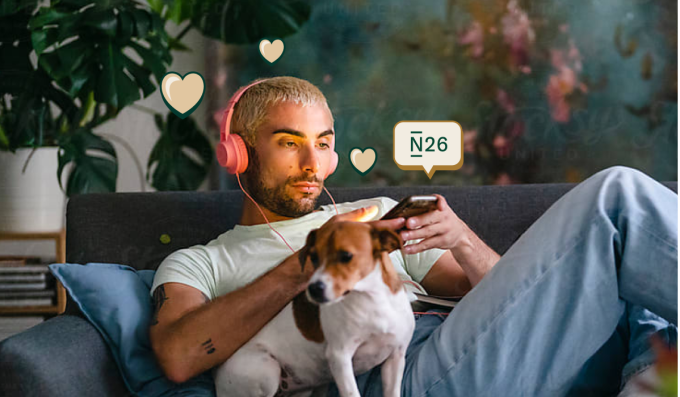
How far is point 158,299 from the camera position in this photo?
3.56 feet

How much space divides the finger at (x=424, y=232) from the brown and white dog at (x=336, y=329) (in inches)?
1.6

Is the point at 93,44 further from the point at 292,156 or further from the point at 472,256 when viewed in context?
the point at 472,256

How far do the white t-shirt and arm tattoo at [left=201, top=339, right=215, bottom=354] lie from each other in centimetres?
14

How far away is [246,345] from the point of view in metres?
Result: 0.94

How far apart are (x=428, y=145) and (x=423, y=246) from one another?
1.01 metres

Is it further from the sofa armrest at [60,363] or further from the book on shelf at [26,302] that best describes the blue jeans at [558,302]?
the book on shelf at [26,302]

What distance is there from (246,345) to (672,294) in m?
0.64

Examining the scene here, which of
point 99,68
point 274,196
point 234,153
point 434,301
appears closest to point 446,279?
point 434,301

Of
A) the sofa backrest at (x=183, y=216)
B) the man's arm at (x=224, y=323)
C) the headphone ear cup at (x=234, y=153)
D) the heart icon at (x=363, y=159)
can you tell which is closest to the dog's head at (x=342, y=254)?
the man's arm at (x=224, y=323)

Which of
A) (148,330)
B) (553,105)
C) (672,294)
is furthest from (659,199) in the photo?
(553,105)

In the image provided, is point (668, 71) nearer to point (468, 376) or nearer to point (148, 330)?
point (468, 376)

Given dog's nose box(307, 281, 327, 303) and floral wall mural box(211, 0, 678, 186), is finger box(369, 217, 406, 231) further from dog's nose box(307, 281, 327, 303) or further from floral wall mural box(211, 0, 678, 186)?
floral wall mural box(211, 0, 678, 186)

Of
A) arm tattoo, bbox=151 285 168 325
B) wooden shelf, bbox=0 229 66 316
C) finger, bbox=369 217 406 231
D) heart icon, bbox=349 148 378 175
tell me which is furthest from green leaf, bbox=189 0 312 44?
finger, bbox=369 217 406 231

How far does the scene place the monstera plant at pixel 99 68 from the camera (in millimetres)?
1872
